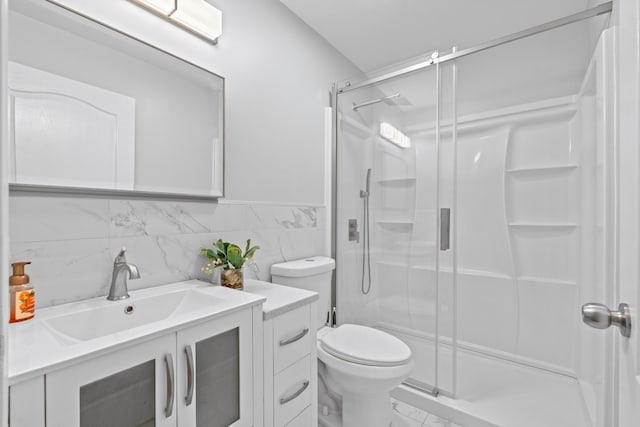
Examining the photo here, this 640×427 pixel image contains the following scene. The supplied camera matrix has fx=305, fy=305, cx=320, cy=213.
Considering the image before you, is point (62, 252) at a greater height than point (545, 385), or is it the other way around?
point (62, 252)

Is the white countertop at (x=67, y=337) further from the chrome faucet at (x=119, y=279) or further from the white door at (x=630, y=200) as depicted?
the white door at (x=630, y=200)

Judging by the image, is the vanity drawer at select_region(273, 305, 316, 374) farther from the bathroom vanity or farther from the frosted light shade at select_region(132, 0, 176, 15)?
the frosted light shade at select_region(132, 0, 176, 15)

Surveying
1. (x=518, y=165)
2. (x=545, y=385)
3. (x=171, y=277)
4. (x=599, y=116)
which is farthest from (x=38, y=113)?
(x=545, y=385)

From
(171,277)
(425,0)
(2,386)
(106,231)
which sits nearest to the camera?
(2,386)

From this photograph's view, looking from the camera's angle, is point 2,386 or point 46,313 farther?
point 46,313

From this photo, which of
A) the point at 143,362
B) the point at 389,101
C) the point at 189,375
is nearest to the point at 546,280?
the point at 389,101

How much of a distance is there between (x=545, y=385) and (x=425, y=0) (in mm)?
2448

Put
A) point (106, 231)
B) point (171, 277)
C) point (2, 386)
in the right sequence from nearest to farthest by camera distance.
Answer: point (2, 386), point (106, 231), point (171, 277)

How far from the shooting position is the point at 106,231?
108 centimetres

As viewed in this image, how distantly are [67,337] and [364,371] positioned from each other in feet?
3.68

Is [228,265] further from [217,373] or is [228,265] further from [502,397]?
[502,397]

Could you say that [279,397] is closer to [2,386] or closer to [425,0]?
[2,386]

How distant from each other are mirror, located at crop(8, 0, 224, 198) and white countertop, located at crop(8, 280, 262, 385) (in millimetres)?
388

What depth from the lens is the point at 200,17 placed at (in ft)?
4.42
